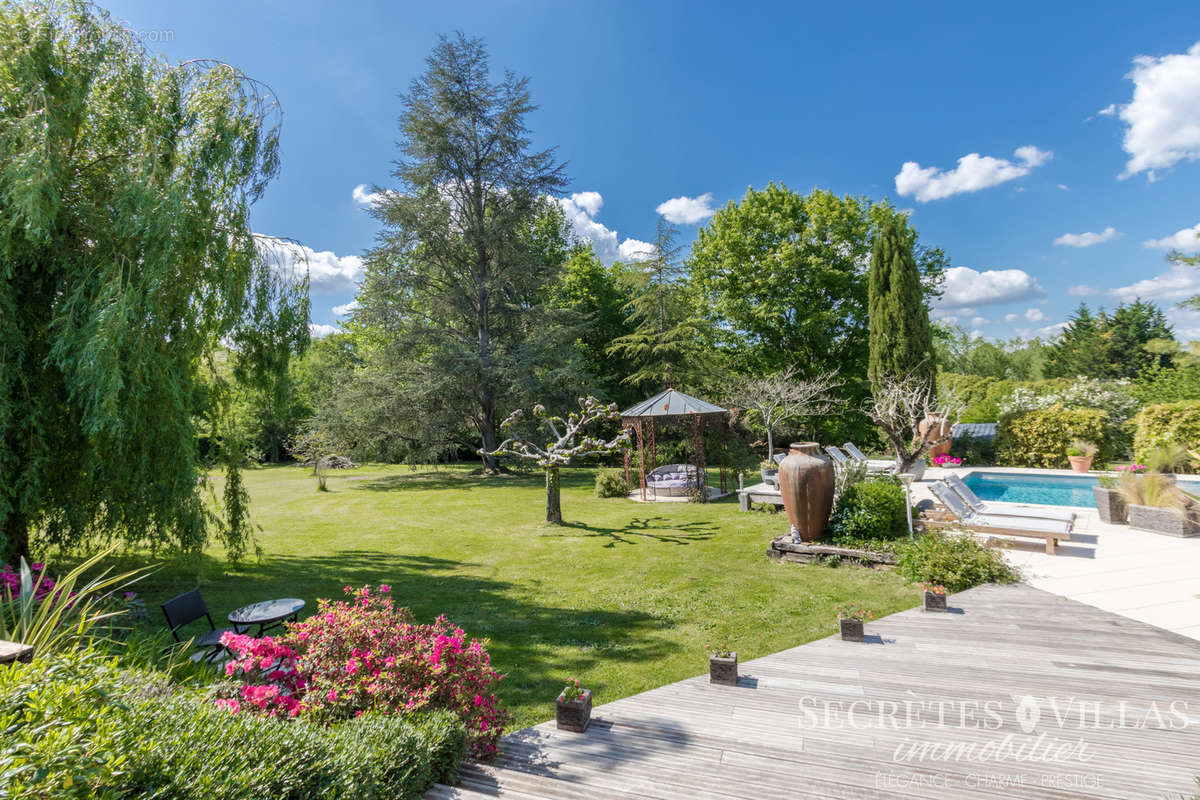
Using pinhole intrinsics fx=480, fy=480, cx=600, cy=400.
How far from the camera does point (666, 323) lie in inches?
917

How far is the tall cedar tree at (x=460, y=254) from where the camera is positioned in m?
19.6

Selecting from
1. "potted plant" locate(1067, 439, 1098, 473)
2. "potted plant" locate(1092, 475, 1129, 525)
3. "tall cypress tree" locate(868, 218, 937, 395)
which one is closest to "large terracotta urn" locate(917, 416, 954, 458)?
"tall cypress tree" locate(868, 218, 937, 395)

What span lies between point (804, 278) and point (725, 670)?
21588 millimetres

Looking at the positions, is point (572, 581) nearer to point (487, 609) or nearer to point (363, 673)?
point (487, 609)

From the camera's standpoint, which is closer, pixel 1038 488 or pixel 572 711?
pixel 572 711

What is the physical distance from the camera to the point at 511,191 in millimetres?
20859

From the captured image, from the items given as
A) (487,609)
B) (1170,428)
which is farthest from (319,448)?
(1170,428)

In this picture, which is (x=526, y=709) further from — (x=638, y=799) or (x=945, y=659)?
(x=945, y=659)

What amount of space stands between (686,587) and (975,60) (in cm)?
1434

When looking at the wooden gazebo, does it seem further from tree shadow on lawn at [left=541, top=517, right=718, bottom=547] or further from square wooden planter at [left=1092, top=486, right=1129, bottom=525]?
square wooden planter at [left=1092, top=486, right=1129, bottom=525]

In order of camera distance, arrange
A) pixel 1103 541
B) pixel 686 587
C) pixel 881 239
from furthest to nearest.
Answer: pixel 881 239
pixel 1103 541
pixel 686 587

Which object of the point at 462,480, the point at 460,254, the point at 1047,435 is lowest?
the point at 462,480

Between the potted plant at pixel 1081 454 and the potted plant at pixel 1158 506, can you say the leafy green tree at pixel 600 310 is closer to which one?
the potted plant at pixel 1081 454

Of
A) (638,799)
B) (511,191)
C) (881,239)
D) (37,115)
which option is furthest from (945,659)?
(511,191)
